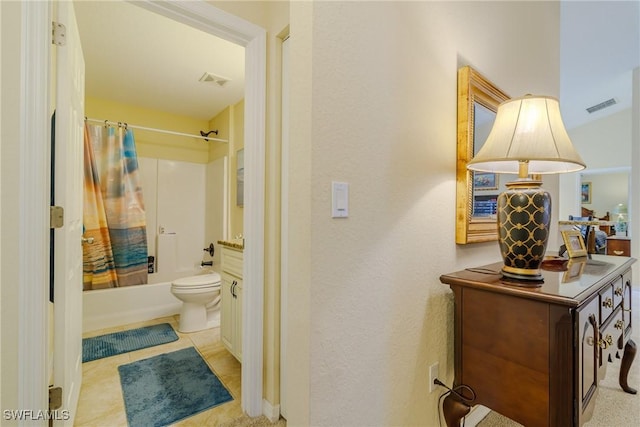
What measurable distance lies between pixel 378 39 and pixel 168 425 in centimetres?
206

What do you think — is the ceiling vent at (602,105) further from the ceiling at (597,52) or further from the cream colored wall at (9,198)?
the cream colored wall at (9,198)

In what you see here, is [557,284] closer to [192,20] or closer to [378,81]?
[378,81]

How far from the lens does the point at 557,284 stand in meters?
1.05

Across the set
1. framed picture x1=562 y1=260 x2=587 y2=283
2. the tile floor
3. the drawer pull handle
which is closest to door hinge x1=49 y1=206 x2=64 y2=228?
the tile floor

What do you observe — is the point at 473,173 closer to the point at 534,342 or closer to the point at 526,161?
the point at 526,161

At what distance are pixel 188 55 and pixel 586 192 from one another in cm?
841

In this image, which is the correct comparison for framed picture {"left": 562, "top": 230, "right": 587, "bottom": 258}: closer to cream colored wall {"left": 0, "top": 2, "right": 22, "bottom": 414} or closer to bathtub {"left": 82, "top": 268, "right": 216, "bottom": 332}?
cream colored wall {"left": 0, "top": 2, "right": 22, "bottom": 414}

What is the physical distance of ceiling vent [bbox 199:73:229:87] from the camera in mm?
2809

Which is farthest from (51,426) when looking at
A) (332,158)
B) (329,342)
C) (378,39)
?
(378,39)

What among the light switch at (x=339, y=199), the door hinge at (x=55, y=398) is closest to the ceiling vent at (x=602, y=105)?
the light switch at (x=339, y=199)

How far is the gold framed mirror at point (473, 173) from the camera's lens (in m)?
1.36

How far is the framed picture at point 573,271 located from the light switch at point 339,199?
0.91 meters

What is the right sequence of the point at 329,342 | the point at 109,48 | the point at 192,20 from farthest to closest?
the point at 109,48, the point at 192,20, the point at 329,342

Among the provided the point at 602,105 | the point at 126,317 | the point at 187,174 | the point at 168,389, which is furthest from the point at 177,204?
the point at 602,105
